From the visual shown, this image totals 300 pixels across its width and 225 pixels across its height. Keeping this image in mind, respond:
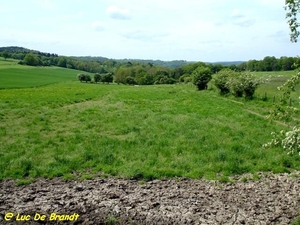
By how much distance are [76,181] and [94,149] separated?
340 centimetres

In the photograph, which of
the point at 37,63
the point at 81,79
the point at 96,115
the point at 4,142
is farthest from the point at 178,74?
the point at 4,142

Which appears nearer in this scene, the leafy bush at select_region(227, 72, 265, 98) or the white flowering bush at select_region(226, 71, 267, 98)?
the white flowering bush at select_region(226, 71, 267, 98)

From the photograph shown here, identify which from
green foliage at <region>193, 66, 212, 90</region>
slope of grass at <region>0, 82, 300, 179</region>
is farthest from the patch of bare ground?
green foliage at <region>193, 66, 212, 90</region>

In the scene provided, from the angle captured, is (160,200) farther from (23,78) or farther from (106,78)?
(106,78)

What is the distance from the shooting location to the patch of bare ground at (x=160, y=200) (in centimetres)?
803

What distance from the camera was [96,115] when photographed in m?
24.0

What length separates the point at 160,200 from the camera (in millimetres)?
9078

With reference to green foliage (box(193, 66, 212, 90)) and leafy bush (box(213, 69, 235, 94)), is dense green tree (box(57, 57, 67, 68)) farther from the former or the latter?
leafy bush (box(213, 69, 235, 94))

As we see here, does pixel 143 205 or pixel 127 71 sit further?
pixel 127 71

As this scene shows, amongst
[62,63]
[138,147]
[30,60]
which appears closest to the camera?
[138,147]

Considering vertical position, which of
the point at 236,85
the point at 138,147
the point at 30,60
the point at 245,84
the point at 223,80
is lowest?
the point at 138,147

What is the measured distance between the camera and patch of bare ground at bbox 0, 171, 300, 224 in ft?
26.3

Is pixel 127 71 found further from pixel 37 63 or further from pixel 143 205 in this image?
pixel 143 205

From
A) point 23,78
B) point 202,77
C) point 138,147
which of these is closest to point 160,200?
point 138,147
